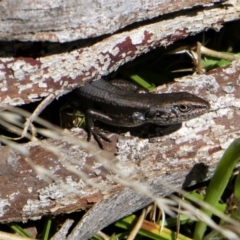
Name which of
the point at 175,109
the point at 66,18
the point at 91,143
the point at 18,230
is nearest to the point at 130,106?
the point at 175,109

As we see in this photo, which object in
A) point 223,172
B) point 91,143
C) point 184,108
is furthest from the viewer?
point 184,108

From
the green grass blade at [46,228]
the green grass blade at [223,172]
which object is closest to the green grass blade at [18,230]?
the green grass blade at [46,228]

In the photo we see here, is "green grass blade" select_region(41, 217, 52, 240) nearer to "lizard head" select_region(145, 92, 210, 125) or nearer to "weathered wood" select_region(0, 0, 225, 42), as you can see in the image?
"lizard head" select_region(145, 92, 210, 125)

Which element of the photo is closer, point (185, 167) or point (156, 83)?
point (185, 167)

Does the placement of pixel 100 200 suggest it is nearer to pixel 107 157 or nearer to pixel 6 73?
pixel 107 157

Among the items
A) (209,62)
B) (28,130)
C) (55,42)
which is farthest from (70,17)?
(209,62)

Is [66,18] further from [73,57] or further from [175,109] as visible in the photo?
[175,109]
